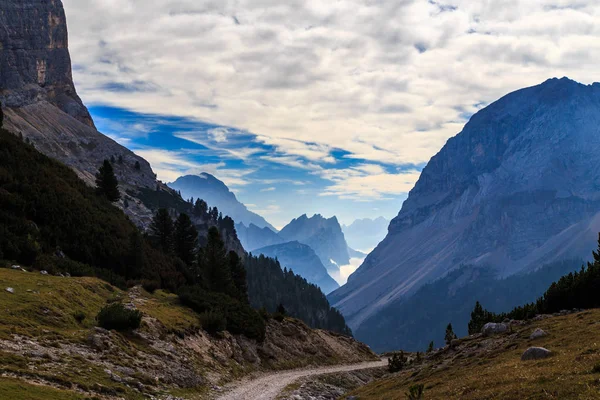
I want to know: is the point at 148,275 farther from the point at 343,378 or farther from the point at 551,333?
the point at 551,333

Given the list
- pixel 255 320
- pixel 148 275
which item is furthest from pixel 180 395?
pixel 148 275

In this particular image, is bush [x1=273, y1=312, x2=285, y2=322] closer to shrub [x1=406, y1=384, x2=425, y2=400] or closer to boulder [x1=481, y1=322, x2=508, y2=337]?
boulder [x1=481, y1=322, x2=508, y2=337]

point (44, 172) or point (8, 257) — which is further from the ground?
point (44, 172)

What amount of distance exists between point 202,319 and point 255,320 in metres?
12.2

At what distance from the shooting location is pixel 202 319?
56.6 m

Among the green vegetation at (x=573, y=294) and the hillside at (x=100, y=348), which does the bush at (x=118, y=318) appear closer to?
the hillside at (x=100, y=348)

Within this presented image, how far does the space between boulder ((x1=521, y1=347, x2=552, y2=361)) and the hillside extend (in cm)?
2364

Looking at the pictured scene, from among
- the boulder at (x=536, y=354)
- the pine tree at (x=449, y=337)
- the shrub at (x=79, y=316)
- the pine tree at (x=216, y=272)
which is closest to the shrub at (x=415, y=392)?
the boulder at (x=536, y=354)

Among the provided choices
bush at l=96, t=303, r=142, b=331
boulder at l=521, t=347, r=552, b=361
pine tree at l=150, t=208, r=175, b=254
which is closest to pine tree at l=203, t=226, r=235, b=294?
pine tree at l=150, t=208, r=175, b=254

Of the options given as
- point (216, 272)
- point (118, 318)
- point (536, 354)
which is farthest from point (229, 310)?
point (536, 354)

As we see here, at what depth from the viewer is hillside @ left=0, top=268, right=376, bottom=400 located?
27.0 m

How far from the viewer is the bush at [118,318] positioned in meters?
40.0

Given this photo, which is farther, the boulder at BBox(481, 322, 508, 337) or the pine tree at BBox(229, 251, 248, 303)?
the pine tree at BBox(229, 251, 248, 303)

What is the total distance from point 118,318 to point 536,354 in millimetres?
31668
